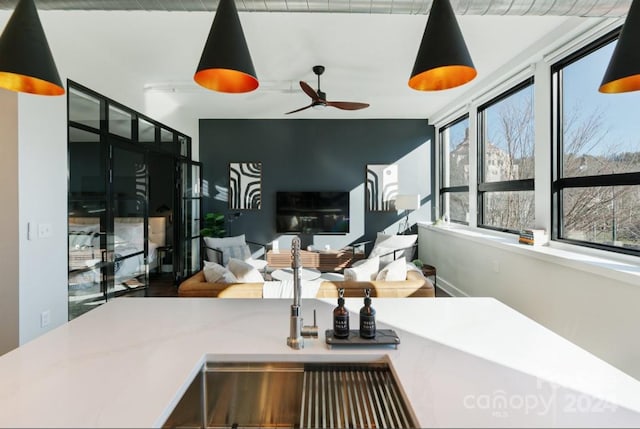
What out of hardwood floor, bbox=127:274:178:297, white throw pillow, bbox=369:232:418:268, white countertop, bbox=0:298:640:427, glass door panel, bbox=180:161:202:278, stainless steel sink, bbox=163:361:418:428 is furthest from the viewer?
glass door panel, bbox=180:161:202:278

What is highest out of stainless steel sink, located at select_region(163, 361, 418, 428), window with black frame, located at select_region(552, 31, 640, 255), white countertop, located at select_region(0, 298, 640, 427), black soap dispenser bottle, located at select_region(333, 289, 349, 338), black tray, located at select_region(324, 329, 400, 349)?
window with black frame, located at select_region(552, 31, 640, 255)

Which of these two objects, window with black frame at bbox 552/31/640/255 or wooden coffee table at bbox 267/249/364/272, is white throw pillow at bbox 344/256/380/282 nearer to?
window with black frame at bbox 552/31/640/255

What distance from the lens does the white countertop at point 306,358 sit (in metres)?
0.73

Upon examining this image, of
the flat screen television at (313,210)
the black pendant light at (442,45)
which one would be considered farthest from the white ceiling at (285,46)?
the flat screen television at (313,210)

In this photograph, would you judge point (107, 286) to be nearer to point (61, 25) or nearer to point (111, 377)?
point (61, 25)

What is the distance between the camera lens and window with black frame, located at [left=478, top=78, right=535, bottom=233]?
3.39 m

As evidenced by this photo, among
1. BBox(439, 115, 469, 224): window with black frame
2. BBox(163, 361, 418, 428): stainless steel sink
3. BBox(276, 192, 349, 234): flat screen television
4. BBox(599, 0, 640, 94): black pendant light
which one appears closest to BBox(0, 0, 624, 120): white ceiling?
BBox(439, 115, 469, 224): window with black frame

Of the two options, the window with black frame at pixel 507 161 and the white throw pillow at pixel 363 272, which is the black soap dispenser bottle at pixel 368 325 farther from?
the window with black frame at pixel 507 161

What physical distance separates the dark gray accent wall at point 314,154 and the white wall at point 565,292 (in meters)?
2.09

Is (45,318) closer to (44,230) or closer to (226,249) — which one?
(44,230)

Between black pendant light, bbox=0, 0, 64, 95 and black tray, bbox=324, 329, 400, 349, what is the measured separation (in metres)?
1.39

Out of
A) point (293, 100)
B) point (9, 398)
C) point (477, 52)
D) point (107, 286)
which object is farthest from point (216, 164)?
point (9, 398)

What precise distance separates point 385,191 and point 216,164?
3096mm

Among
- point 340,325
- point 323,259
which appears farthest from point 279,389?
point 323,259
